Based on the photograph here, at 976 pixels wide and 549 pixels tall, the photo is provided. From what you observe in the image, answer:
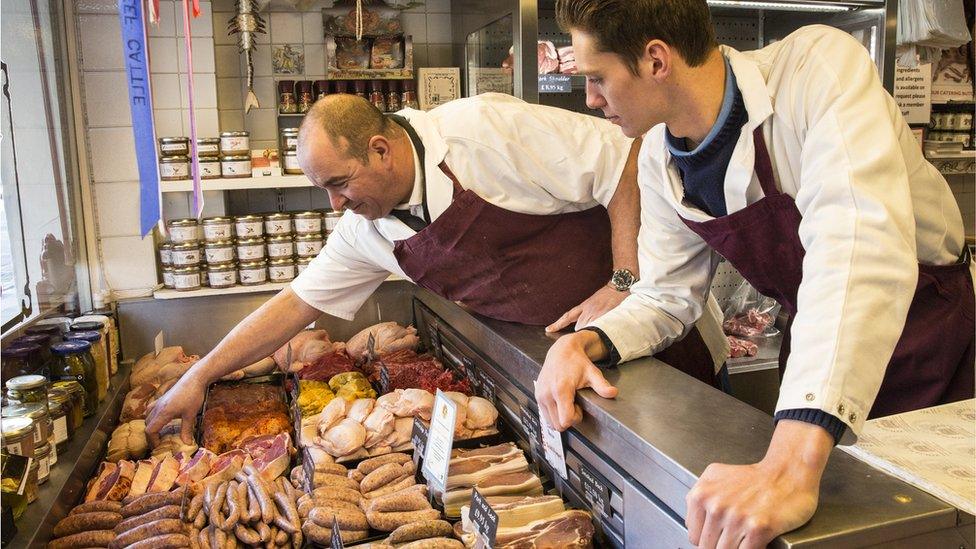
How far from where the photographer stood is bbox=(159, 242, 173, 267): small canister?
3641mm

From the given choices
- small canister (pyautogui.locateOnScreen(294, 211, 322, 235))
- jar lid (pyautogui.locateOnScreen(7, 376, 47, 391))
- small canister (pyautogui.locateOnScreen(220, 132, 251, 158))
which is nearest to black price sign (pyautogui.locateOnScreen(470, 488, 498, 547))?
jar lid (pyautogui.locateOnScreen(7, 376, 47, 391))

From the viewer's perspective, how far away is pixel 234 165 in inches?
141

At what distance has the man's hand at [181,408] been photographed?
8.75 feet

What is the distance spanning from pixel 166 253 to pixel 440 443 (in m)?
2.33

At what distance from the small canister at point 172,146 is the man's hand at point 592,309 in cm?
214

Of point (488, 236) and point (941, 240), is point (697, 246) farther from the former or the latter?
point (488, 236)

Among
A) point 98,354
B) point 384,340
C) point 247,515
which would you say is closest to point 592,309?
point 247,515

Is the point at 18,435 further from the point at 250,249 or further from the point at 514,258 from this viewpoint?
the point at 250,249

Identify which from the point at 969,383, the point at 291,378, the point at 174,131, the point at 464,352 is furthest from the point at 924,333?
the point at 174,131

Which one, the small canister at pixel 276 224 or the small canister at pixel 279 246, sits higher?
the small canister at pixel 276 224

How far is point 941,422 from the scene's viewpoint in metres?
1.46

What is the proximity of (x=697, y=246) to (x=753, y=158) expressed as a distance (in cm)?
40

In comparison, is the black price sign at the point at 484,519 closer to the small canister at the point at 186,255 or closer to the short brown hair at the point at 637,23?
the short brown hair at the point at 637,23

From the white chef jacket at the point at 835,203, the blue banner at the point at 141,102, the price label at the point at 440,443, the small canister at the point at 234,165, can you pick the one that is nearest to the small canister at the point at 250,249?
the small canister at the point at 234,165
